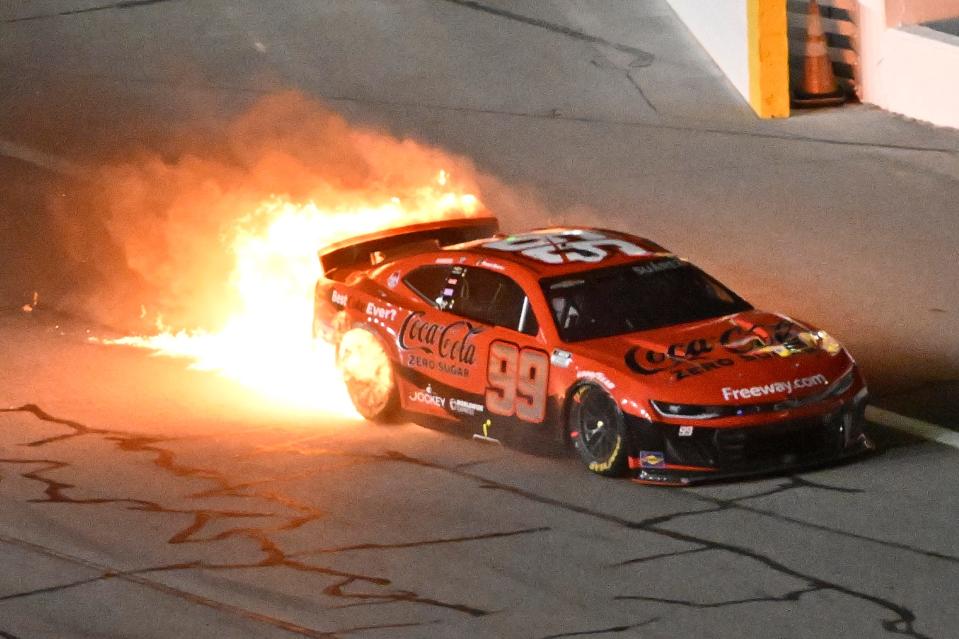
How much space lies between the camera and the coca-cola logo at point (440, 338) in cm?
1076

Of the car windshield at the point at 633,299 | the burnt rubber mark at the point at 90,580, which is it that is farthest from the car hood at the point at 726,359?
the burnt rubber mark at the point at 90,580

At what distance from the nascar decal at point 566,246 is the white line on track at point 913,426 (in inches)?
72.1

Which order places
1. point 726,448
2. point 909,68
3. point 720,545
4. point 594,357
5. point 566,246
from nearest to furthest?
1. point 720,545
2. point 726,448
3. point 594,357
4. point 566,246
5. point 909,68

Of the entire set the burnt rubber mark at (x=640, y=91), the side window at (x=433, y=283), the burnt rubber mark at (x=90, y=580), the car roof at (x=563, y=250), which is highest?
the burnt rubber mark at (x=640, y=91)

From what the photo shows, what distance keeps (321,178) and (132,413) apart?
6.49 metres

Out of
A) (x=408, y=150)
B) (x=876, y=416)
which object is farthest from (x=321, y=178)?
(x=876, y=416)

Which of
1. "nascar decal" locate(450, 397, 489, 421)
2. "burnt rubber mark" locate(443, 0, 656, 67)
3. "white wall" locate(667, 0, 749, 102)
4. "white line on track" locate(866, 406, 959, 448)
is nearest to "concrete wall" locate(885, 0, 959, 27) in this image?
"white wall" locate(667, 0, 749, 102)

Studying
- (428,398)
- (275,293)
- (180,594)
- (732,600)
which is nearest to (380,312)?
(428,398)

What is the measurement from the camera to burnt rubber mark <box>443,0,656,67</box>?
72.5 feet

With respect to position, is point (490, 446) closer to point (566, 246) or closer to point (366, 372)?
point (366, 372)

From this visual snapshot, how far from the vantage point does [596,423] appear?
9.91m

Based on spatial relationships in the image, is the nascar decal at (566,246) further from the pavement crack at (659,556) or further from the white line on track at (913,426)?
the pavement crack at (659,556)

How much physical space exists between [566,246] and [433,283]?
944mm

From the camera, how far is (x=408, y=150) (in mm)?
18875
